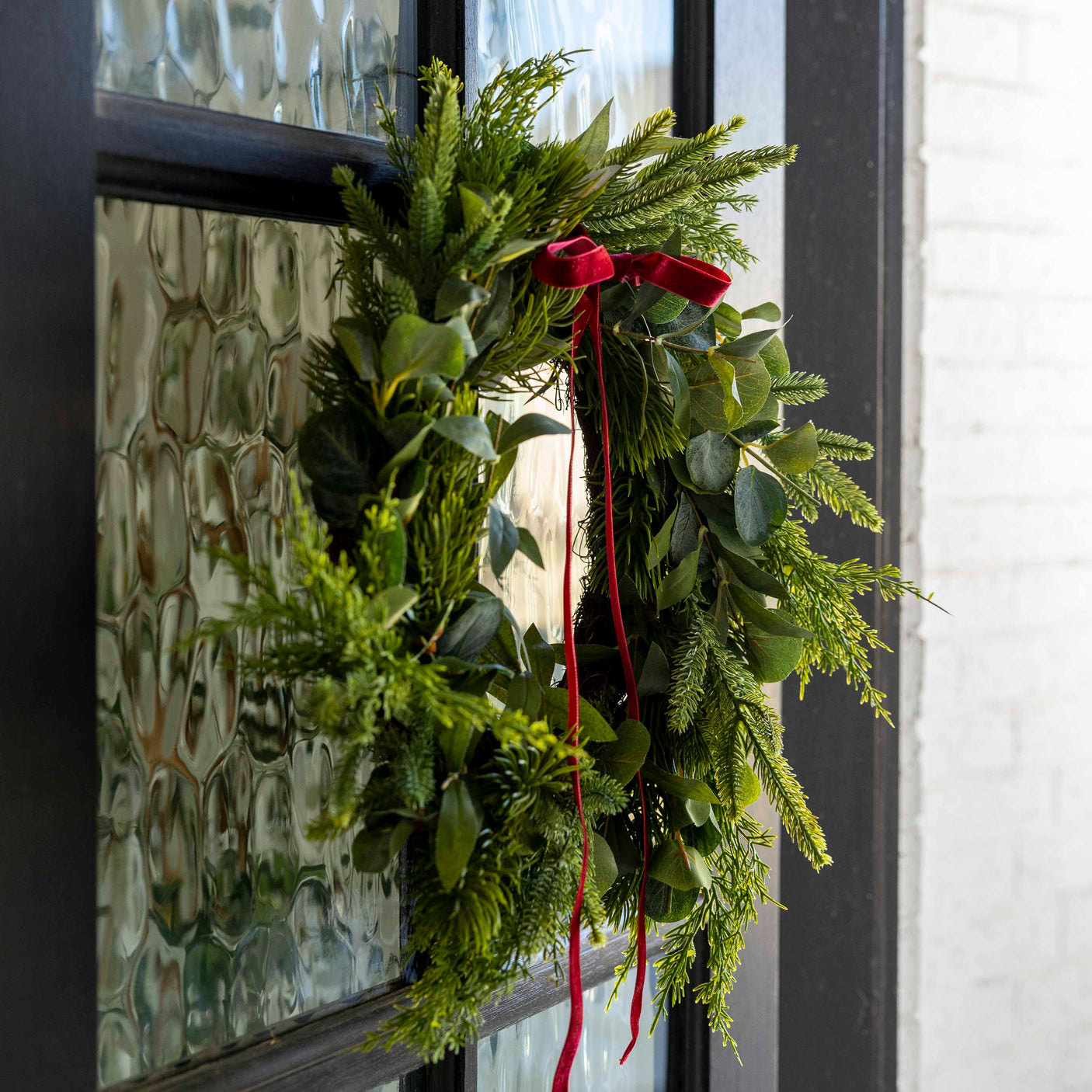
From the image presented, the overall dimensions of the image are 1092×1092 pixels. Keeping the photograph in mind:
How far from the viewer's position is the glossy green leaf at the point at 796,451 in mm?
551

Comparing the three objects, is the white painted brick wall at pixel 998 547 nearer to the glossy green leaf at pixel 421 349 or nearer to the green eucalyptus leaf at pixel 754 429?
the green eucalyptus leaf at pixel 754 429

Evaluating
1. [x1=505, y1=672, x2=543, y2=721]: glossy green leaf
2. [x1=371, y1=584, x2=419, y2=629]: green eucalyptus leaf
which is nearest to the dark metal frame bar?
[x1=505, y1=672, x2=543, y2=721]: glossy green leaf

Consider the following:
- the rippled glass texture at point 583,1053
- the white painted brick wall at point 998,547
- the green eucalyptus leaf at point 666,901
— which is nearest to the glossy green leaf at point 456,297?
the green eucalyptus leaf at point 666,901

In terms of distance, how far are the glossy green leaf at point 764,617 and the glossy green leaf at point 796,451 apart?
0.08 m

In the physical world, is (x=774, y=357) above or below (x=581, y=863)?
above

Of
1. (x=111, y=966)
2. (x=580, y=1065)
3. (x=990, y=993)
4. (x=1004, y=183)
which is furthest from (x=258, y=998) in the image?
(x=1004, y=183)

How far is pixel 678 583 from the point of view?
1.78ft

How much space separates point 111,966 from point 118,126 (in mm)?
409

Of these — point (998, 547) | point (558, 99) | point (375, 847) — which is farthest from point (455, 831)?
point (998, 547)

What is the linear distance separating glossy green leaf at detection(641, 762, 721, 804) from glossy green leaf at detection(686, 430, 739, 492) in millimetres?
160

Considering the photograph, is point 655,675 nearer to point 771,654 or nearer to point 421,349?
point 771,654

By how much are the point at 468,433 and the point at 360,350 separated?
0.06 metres

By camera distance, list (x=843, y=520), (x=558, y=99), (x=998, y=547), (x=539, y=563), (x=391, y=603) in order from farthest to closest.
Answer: (x=998, y=547) < (x=843, y=520) < (x=558, y=99) < (x=539, y=563) < (x=391, y=603)

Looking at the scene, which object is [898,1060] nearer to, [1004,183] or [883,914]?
[883,914]
